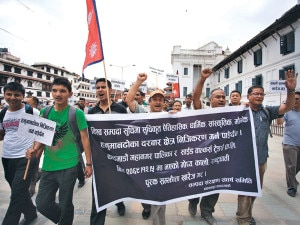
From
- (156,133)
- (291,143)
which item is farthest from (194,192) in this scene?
(291,143)

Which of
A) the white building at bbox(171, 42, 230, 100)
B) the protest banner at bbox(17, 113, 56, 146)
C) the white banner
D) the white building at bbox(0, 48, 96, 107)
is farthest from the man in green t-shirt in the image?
the white building at bbox(171, 42, 230, 100)

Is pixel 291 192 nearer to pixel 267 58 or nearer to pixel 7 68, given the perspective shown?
pixel 267 58

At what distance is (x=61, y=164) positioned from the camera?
258 centimetres

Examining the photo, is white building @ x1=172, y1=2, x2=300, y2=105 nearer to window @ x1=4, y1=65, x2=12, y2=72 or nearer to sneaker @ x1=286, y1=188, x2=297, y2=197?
sneaker @ x1=286, y1=188, x2=297, y2=197

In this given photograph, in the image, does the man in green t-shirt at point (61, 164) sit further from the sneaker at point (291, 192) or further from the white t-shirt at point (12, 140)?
the sneaker at point (291, 192)

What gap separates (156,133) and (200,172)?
745 millimetres

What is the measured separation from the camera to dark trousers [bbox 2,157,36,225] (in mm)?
2695

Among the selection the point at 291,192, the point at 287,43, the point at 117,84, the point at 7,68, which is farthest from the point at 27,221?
the point at 7,68

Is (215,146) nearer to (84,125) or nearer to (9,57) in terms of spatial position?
(84,125)

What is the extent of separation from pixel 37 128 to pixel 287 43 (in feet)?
65.2

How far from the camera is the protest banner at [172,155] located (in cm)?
262

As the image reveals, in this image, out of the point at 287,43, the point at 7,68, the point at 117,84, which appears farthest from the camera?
the point at 7,68

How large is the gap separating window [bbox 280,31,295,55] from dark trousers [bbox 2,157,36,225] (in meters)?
19.2

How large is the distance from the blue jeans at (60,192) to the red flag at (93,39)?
1504 millimetres
